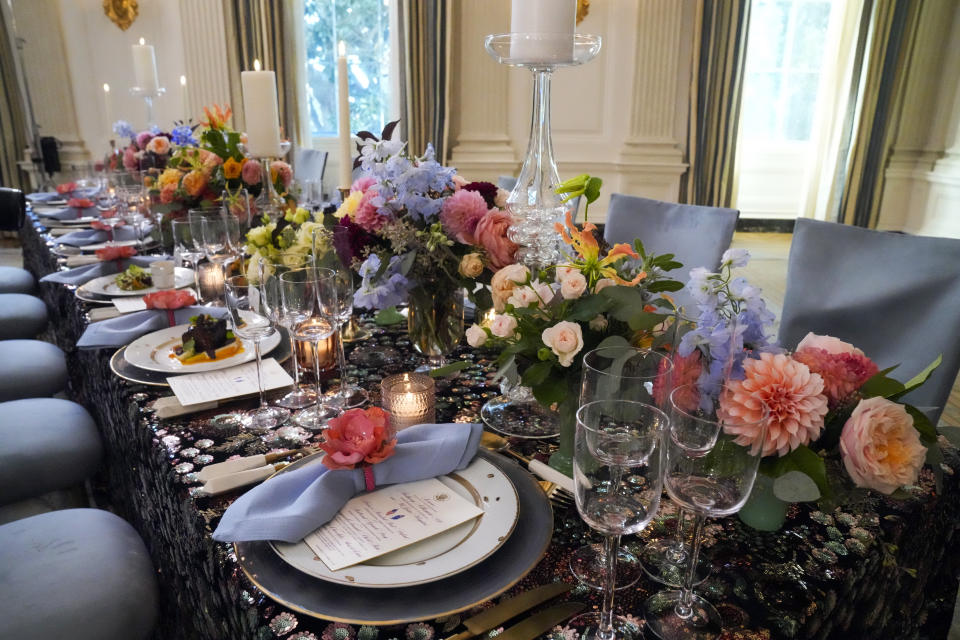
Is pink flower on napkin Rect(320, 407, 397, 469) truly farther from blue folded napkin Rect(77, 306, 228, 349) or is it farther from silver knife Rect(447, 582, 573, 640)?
blue folded napkin Rect(77, 306, 228, 349)

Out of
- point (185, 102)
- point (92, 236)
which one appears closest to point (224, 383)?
point (92, 236)

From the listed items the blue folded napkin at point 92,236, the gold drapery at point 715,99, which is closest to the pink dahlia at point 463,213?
the blue folded napkin at point 92,236

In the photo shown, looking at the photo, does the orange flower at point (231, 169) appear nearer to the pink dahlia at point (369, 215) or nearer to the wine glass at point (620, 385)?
the pink dahlia at point (369, 215)

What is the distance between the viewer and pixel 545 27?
3.12 ft

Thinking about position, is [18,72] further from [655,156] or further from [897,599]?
[897,599]

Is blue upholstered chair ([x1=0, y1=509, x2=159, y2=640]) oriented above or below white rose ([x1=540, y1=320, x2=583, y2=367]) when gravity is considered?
below

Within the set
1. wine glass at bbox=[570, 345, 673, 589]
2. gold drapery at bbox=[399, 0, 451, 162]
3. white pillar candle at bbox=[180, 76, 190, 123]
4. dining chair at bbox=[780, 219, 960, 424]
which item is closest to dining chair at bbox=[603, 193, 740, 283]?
dining chair at bbox=[780, 219, 960, 424]

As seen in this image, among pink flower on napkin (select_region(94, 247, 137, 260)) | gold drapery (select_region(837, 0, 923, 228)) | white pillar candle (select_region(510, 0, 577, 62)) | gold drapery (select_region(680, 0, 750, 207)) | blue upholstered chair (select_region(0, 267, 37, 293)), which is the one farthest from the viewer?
gold drapery (select_region(837, 0, 923, 228))

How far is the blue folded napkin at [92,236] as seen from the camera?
7.69ft

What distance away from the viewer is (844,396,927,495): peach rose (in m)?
0.63

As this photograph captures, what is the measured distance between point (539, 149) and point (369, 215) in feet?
1.07

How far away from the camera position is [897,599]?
0.89 meters

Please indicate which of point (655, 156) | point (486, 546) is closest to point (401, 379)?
point (486, 546)

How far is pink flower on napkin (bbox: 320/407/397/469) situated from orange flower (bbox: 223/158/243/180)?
4.72 feet
